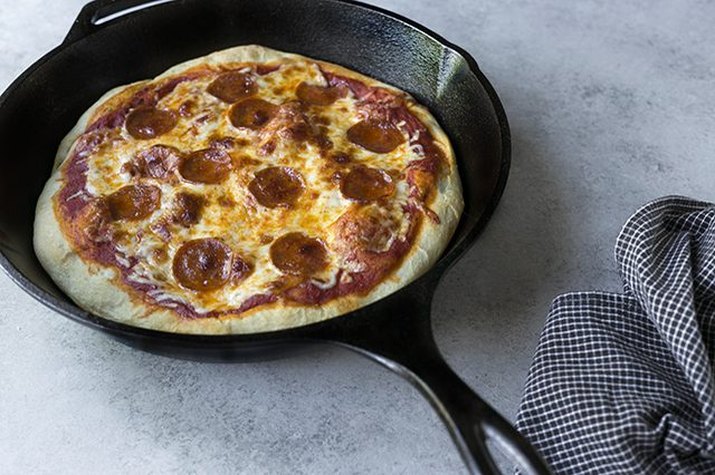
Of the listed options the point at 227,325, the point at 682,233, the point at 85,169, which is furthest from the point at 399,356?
the point at 85,169

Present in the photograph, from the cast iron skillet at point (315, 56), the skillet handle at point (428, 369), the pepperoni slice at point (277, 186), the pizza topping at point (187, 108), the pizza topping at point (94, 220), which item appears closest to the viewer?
the skillet handle at point (428, 369)

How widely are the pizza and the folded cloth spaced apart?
0.47 meters

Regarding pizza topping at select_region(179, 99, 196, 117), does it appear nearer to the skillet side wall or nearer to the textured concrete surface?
the skillet side wall

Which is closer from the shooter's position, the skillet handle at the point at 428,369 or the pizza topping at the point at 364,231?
the skillet handle at the point at 428,369

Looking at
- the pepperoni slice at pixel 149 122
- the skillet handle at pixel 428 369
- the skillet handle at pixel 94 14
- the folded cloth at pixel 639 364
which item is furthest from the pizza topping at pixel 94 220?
the folded cloth at pixel 639 364

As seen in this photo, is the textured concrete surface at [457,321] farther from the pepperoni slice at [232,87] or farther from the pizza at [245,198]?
the pepperoni slice at [232,87]

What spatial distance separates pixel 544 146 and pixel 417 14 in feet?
3.15

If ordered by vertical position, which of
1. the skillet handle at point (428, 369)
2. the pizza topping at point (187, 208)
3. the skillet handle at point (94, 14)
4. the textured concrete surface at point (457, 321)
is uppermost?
the skillet handle at point (94, 14)

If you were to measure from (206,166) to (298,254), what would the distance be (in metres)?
0.47

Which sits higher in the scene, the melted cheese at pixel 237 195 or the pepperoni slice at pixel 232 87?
the pepperoni slice at pixel 232 87

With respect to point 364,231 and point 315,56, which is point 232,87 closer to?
point 315,56

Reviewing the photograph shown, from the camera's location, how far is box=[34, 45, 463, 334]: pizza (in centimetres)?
235

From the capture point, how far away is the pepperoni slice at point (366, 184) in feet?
8.50

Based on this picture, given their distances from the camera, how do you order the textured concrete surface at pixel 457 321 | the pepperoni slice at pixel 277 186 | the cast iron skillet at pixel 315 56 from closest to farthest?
the cast iron skillet at pixel 315 56
the textured concrete surface at pixel 457 321
the pepperoni slice at pixel 277 186
